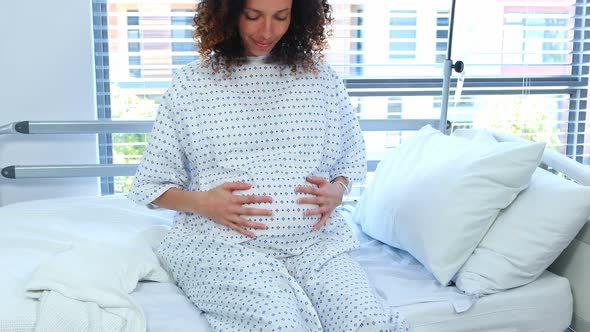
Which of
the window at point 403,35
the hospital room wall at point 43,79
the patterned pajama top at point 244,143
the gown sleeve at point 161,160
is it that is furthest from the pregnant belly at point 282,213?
the window at point 403,35

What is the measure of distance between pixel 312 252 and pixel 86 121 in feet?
2.98

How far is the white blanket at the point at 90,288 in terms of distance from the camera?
3.88ft

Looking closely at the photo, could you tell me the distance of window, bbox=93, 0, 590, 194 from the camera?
217 centimetres

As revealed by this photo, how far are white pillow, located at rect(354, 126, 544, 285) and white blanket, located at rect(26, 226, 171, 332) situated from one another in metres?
0.60

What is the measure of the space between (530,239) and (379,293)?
35 centimetres

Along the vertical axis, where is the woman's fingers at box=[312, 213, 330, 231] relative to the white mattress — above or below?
above

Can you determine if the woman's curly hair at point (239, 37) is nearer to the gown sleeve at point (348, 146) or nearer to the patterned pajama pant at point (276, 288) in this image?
the gown sleeve at point (348, 146)

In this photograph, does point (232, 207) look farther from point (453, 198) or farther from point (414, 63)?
point (414, 63)

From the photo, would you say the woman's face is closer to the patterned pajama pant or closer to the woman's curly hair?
the woman's curly hair

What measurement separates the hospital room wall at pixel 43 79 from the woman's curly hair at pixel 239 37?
26.0 inches

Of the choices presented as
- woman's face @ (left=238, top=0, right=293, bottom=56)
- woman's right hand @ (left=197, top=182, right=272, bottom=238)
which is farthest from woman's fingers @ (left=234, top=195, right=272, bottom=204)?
woman's face @ (left=238, top=0, right=293, bottom=56)

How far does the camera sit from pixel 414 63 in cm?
236

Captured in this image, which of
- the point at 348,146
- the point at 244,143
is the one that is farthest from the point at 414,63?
the point at 244,143

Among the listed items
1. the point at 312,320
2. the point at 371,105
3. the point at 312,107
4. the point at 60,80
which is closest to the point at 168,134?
the point at 312,107
